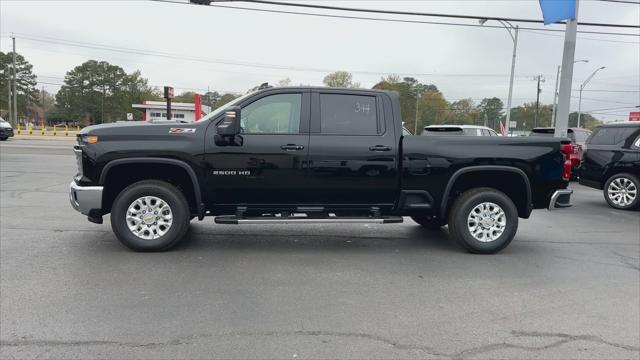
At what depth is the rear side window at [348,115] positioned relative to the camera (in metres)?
5.88

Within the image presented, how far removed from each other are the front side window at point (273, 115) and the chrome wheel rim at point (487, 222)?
253 cm

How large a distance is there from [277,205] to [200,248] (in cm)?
116

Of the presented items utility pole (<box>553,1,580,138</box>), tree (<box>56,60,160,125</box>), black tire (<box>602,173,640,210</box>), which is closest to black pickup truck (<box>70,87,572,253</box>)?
black tire (<box>602,173,640,210</box>)

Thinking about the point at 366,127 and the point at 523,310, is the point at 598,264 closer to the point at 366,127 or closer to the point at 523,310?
the point at 523,310

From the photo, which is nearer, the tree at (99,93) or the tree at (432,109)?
the tree at (432,109)

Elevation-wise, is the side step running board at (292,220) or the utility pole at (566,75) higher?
the utility pole at (566,75)

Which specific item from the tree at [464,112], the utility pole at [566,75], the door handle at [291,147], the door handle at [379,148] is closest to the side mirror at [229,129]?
the door handle at [291,147]

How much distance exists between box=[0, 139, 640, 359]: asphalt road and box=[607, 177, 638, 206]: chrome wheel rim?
350cm

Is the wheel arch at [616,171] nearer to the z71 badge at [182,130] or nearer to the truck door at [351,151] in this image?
the truck door at [351,151]

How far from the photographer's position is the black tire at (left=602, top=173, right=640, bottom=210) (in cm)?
1013

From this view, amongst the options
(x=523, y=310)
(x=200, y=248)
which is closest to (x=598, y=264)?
(x=523, y=310)

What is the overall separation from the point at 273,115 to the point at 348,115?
0.93 metres

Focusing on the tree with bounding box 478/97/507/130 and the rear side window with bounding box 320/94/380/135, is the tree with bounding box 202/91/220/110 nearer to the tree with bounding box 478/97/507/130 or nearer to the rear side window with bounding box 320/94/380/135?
the tree with bounding box 478/97/507/130

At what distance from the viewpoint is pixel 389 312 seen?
4.15 metres
